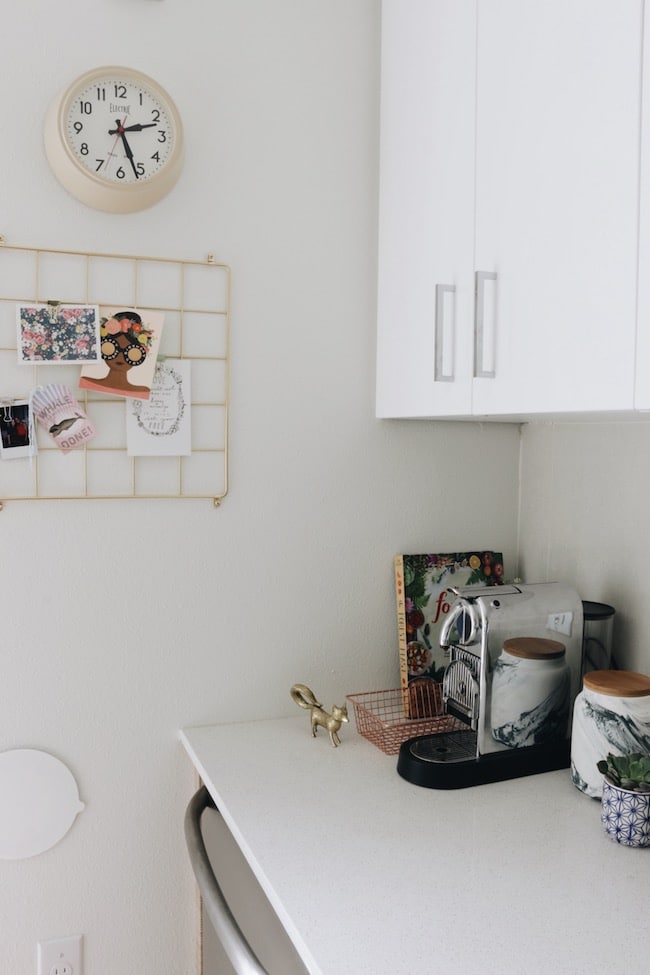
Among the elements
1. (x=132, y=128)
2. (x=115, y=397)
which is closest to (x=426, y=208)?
(x=132, y=128)

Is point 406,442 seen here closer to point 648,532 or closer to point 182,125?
point 648,532

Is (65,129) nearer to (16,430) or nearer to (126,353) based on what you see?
(126,353)

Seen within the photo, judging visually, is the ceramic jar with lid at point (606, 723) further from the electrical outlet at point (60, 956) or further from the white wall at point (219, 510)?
the electrical outlet at point (60, 956)

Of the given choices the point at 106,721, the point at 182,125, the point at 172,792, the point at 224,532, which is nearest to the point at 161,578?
the point at 224,532

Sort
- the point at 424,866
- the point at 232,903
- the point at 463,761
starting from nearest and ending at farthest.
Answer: the point at 424,866 → the point at 463,761 → the point at 232,903

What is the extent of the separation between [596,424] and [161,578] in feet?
2.59

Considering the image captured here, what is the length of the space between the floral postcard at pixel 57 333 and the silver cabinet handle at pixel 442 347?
0.53m

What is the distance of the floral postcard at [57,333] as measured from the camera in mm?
1309

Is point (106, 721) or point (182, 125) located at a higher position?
point (182, 125)

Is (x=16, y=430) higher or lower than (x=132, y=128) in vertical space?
lower

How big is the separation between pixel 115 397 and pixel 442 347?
0.53 meters

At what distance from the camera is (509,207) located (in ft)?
3.70

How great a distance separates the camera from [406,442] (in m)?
1.59

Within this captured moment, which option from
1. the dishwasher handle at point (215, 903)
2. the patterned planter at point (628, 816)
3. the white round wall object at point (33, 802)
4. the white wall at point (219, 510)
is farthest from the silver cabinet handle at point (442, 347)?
the white round wall object at point (33, 802)
